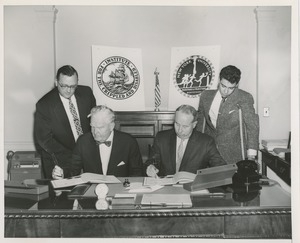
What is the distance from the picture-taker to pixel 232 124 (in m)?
3.43

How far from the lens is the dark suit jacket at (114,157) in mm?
2842

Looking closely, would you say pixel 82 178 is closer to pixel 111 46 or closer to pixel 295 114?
pixel 295 114

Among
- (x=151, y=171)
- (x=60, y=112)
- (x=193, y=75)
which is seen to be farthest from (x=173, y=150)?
(x=193, y=75)

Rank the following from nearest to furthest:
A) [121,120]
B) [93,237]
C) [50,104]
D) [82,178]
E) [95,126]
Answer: [93,237] < [82,178] < [95,126] < [50,104] < [121,120]

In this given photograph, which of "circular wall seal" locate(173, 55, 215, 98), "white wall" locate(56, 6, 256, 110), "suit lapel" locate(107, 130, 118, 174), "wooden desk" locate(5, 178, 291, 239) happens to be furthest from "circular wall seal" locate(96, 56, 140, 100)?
"wooden desk" locate(5, 178, 291, 239)

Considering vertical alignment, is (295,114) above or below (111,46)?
below

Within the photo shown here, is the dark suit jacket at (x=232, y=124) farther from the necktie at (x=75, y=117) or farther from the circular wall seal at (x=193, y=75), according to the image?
the circular wall seal at (x=193, y=75)

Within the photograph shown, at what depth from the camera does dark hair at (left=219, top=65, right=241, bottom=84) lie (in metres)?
3.04

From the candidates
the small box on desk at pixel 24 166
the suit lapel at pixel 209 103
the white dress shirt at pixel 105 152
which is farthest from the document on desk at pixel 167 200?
the small box on desk at pixel 24 166

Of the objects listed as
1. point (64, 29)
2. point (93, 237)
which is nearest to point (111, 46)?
A: point (64, 29)

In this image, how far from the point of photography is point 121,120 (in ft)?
15.3

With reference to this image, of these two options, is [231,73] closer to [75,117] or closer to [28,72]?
[75,117]

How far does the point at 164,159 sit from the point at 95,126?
625 millimetres

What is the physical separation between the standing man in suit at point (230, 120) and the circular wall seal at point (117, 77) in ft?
5.41
